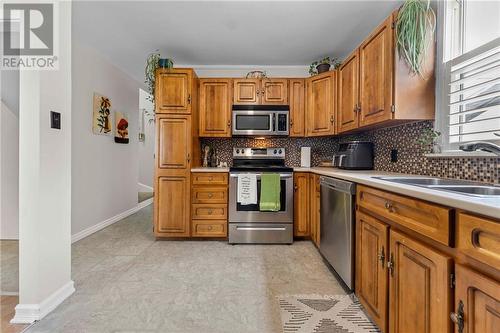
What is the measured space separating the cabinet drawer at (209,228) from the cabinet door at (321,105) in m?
1.71

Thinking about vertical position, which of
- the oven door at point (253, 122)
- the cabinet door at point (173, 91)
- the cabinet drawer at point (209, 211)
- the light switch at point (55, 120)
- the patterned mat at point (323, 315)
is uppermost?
the cabinet door at point (173, 91)

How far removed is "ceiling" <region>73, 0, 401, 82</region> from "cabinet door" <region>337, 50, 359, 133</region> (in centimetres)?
→ 43

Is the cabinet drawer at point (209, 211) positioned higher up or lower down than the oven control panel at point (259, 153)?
lower down

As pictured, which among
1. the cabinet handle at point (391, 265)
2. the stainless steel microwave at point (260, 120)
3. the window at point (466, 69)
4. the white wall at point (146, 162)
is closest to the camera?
the cabinet handle at point (391, 265)

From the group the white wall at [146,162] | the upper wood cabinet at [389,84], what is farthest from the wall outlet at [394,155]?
the white wall at [146,162]

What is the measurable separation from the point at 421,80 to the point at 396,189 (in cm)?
113

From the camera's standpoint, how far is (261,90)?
11.1ft

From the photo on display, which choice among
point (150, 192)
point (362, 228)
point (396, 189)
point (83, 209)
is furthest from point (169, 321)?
point (150, 192)

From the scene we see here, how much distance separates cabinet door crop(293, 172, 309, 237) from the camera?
122 inches

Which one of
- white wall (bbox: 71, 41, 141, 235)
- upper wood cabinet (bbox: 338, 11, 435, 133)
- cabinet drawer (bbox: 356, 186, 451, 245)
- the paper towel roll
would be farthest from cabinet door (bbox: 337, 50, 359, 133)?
white wall (bbox: 71, 41, 141, 235)

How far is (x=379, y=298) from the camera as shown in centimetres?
139

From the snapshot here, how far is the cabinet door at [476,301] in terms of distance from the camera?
707 mm

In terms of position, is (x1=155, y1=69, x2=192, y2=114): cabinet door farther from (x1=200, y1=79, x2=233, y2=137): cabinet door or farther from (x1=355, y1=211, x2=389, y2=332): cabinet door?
(x1=355, y1=211, x2=389, y2=332): cabinet door

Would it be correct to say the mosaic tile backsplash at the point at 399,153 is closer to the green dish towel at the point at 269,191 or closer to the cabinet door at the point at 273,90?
the cabinet door at the point at 273,90
